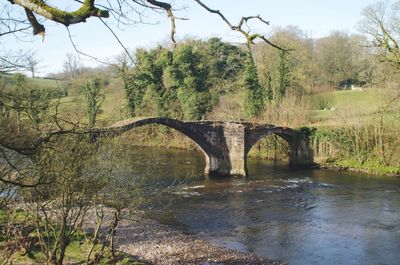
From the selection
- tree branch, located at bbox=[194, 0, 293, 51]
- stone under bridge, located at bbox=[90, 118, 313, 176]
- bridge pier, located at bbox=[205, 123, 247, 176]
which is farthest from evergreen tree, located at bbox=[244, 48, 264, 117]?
tree branch, located at bbox=[194, 0, 293, 51]

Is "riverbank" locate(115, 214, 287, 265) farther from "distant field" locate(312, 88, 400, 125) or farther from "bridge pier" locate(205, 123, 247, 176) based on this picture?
→ "distant field" locate(312, 88, 400, 125)

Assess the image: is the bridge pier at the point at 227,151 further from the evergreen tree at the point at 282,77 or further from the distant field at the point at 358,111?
the evergreen tree at the point at 282,77

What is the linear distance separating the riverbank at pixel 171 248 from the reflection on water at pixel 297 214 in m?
0.82

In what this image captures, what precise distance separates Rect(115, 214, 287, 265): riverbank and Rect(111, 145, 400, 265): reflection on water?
82 cm

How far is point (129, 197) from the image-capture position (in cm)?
1375

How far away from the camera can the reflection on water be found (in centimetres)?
1747

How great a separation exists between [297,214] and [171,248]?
7545 millimetres

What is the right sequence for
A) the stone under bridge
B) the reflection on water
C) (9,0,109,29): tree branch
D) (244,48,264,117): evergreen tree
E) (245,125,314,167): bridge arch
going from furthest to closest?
1. (244,48,264,117): evergreen tree
2. (245,125,314,167): bridge arch
3. the stone under bridge
4. the reflection on water
5. (9,0,109,29): tree branch

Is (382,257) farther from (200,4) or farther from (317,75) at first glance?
(317,75)

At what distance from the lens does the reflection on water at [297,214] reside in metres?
17.5

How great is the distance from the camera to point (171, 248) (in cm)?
1766

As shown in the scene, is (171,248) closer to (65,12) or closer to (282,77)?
(65,12)

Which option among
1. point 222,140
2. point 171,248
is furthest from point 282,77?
point 171,248

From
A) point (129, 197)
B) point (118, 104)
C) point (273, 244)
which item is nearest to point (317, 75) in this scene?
point (118, 104)
